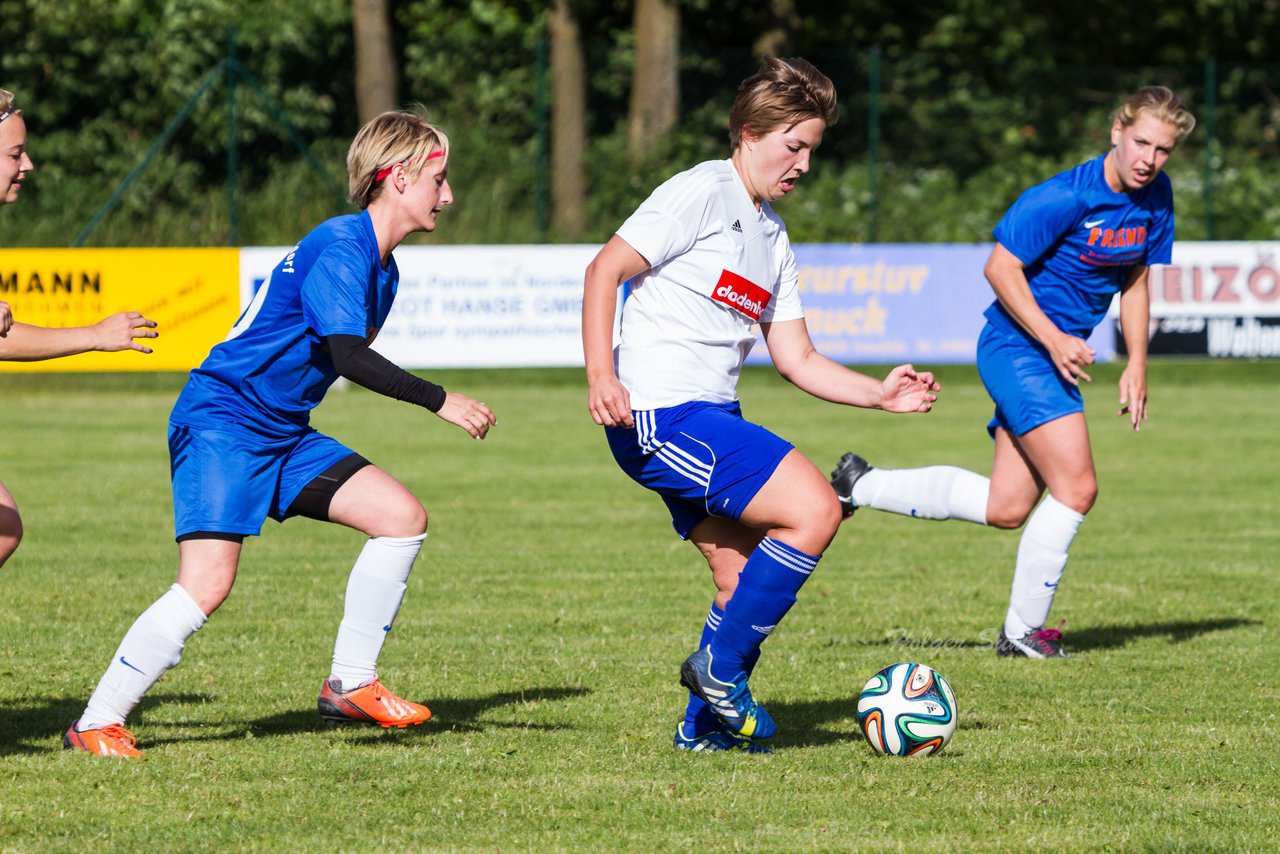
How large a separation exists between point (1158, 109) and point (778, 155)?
2.14 meters

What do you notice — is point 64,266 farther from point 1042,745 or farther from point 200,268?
point 1042,745

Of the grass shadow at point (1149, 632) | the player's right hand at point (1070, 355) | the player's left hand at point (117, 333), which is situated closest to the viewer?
the player's left hand at point (117, 333)

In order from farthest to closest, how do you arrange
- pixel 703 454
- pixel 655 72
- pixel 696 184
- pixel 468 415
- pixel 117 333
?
pixel 655 72 → pixel 696 184 → pixel 703 454 → pixel 468 415 → pixel 117 333

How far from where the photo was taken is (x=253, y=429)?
515 centimetres

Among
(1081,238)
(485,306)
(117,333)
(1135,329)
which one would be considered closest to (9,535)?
(117,333)

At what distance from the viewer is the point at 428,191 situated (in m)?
5.24

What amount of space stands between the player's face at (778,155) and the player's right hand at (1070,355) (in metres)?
1.80

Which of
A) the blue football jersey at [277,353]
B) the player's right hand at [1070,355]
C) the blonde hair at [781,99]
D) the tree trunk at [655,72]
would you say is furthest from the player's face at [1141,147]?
the tree trunk at [655,72]

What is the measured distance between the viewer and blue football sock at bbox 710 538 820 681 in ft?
16.1

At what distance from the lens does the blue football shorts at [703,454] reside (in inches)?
192

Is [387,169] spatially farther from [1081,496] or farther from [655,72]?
[655,72]

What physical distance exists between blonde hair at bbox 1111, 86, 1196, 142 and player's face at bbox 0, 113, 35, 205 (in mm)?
3848

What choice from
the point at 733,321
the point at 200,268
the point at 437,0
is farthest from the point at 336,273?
the point at 437,0

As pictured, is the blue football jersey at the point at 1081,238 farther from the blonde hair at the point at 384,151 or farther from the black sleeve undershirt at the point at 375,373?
the black sleeve undershirt at the point at 375,373
